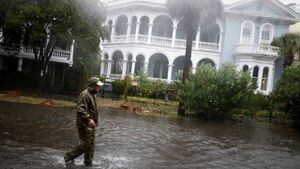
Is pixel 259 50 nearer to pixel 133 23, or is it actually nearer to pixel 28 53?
pixel 133 23

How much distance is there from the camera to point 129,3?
36.1m

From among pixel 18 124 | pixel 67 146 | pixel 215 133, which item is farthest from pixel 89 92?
pixel 215 133

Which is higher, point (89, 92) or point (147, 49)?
point (147, 49)

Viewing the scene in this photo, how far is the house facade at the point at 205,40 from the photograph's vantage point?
35.8 metres

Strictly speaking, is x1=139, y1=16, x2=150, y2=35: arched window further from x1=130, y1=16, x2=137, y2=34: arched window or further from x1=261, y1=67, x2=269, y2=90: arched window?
x1=261, y1=67, x2=269, y2=90: arched window

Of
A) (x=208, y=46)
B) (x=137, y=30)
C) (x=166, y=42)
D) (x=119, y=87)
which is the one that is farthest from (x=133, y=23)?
(x=119, y=87)

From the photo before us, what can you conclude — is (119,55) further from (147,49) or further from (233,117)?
(233,117)

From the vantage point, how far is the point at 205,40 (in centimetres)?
3881

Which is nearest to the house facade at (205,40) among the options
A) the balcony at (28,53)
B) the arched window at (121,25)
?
the arched window at (121,25)

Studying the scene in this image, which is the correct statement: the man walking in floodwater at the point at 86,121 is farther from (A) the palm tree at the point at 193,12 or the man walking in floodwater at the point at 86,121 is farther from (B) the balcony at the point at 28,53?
(B) the balcony at the point at 28,53

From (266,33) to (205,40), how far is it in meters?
5.77

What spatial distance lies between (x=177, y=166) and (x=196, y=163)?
0.72m

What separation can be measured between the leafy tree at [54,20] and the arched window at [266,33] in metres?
17.4

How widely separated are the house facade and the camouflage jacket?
2733cm
